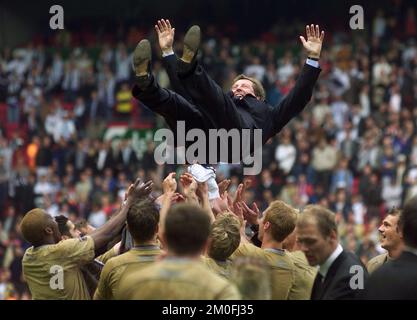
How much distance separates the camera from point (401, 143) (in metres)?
19.3

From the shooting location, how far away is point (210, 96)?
8750 millimetres

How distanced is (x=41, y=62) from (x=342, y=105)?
661cm

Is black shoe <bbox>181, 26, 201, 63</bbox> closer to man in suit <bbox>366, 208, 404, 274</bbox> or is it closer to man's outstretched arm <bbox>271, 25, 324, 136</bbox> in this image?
man's outstretched arm <bbox>271, 25, 324, 136</bbox>

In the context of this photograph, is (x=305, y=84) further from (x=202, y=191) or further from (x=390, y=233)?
(x=390, y=233)

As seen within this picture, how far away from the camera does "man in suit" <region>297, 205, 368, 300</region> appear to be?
6.35 meters

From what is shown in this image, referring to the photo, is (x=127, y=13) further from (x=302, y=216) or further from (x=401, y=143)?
(x=302, y=216)

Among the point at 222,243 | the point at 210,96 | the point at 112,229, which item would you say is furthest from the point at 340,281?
the point at 210,96

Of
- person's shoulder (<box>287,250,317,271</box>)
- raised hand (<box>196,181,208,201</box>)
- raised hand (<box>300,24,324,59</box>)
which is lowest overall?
person's shoulder (<box>287,250,317,271</box>)

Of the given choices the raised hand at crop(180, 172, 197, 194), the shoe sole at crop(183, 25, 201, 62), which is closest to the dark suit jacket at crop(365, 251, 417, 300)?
the raised hand at crop(180, 172, 197, 194)

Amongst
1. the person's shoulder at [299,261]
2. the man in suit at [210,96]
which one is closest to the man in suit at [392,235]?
the person's shoulder at [299,261]

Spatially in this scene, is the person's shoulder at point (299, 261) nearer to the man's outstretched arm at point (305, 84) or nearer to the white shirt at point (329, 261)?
the white shirt at point (329, 261)

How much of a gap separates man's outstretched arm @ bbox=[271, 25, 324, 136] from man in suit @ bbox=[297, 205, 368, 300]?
2734 mm

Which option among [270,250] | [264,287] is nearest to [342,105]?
[270,250]

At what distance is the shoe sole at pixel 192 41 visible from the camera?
329 inches
